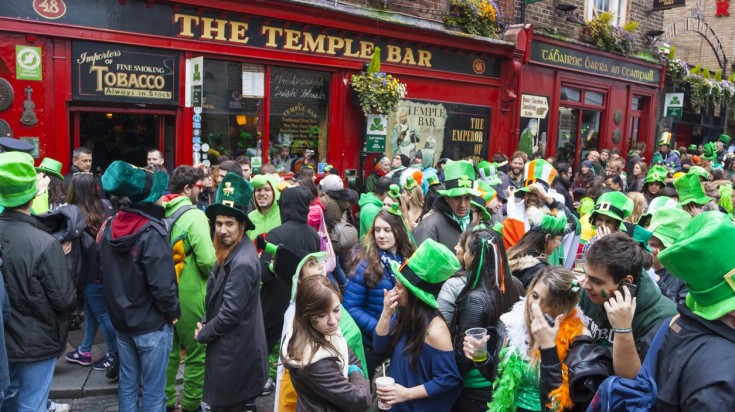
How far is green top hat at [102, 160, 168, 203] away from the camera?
4238 millimetres

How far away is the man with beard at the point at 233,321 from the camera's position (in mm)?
4168

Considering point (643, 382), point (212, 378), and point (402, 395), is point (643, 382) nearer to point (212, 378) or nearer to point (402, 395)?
point (402, 395)

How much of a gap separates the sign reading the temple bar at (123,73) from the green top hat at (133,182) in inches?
199

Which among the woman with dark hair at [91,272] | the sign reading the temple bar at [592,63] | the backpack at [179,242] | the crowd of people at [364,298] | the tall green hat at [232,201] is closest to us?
the crowd of people at [364,298]

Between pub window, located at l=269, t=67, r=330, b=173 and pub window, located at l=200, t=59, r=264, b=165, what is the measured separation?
35cm

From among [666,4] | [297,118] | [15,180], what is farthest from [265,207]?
[666,4]

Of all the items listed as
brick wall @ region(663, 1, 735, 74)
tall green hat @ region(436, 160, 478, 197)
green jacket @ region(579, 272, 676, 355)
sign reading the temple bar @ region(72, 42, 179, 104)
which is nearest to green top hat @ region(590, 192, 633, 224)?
tall green hat @ region(436, 160, 478, 197)

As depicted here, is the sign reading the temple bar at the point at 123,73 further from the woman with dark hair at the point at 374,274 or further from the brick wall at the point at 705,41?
the brick wall at the point at 705,41

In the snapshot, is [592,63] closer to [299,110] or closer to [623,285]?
[299,110]

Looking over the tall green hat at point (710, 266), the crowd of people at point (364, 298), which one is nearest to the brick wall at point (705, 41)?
the crowd of people at point (364, 298)

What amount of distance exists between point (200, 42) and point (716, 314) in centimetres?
914

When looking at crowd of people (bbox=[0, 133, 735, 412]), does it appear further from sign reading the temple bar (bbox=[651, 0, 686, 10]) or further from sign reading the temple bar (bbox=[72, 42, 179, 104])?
sign reading the temple bar (bbox=[651, 0, 686, 10])

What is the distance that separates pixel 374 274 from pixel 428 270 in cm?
117

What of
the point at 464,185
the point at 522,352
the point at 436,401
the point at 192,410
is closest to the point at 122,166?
the point at 192,410
